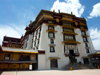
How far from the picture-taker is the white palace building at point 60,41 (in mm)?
27969

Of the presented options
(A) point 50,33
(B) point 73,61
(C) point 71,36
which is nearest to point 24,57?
(A) point 50,33

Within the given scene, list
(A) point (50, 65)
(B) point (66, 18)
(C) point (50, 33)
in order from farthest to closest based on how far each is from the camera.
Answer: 1. (B) point (66, 18)
2. (C) point (50, 33)
3. (A) point (50, 65)

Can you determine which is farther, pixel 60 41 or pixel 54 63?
pixel 60 41

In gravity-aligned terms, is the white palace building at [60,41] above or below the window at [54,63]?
Answer: above

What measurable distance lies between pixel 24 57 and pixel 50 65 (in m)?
8.81

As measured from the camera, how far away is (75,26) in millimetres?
37188

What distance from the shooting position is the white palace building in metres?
28.0

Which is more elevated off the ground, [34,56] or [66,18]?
[66,18]

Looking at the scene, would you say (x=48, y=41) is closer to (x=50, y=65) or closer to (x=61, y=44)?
(x=61, y=44)

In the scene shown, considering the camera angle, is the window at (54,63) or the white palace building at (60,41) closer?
the window at (54,63)

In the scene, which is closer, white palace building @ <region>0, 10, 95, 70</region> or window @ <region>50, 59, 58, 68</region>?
window @ <region>50, 59, 58, 68</region>

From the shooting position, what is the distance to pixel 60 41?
3203cm

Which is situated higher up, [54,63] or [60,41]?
[60,41]

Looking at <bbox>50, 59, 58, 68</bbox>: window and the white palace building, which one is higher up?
the white palace building
